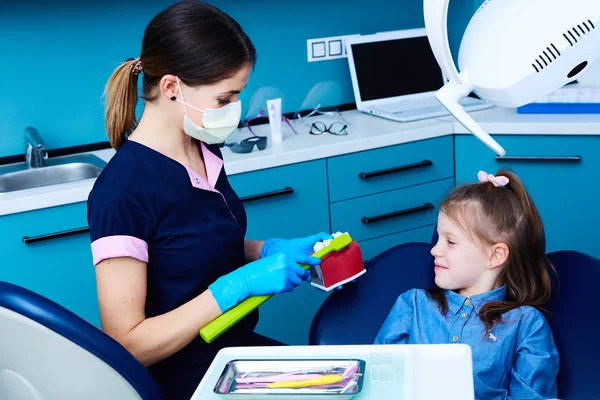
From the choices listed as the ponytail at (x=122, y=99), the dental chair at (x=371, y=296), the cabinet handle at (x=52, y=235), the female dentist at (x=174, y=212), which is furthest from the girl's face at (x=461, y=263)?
the cabinet handle at (x=52, y=235)

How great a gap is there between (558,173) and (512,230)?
44.2 inches

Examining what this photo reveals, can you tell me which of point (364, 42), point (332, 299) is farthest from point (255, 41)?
point (332, 299)

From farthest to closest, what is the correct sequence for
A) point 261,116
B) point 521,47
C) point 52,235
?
point 261,116 → point 52,235 → point 521,47

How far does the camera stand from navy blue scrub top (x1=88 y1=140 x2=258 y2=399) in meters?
1.44

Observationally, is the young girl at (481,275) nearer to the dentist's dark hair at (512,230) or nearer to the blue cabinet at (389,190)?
the dentist's dark hair at (512,230)

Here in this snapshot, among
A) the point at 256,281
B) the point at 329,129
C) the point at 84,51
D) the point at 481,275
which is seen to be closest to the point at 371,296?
the point at 481,275

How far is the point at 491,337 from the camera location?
5.40ft

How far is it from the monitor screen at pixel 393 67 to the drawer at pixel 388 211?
0.50m

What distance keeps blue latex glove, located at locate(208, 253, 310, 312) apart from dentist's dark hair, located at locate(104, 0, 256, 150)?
39cm

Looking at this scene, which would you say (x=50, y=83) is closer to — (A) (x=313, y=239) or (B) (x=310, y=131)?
(B) (x=310, y=131)

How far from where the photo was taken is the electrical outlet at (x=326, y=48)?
3107 millimetres

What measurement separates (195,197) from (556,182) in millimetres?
1642

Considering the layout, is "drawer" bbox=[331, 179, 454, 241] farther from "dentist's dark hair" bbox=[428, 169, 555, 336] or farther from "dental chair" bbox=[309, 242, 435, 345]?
"dentist's dark hair" bbox=[428, 169, 555, 336]

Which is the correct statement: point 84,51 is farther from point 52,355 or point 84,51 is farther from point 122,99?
point 52,355
